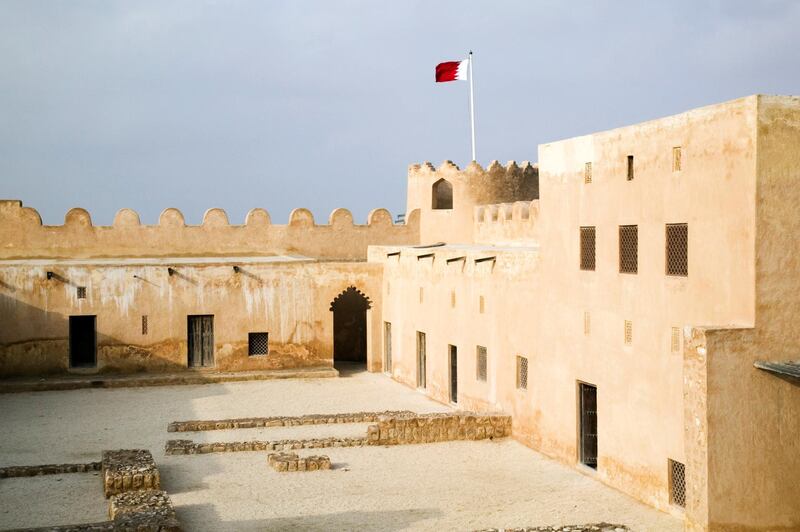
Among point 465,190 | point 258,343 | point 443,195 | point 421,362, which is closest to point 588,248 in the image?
point 421,362

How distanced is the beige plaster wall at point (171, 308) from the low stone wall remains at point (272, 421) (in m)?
6.49

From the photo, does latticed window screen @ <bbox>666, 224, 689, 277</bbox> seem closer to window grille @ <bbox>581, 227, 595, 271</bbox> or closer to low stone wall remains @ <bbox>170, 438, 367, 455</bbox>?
window grille @ <bbox>581, 227, 595, 271</bbox>

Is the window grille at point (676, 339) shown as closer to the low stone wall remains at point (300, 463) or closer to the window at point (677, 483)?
the window at point (677, 483)

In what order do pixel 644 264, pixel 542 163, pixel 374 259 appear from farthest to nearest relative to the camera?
1. pixel 374 259
2. pixel 542 163
3. pixel 644 264

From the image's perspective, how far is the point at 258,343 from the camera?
91.5ft

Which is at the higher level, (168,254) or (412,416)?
(168,254)

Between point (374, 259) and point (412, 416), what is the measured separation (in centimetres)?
1052

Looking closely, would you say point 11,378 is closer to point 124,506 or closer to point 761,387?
point 124,506

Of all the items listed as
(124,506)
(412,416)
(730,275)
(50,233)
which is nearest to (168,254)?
(50,233)

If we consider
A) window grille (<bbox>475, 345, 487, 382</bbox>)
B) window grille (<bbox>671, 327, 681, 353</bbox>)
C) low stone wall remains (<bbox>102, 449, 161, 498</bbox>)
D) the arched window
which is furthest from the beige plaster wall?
window grille (<bbox>671, 327, 681, 353</bbox>)

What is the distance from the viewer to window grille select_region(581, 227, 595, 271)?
16641mm

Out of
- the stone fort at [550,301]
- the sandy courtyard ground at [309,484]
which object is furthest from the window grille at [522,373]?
the sandy courtyard ground at [309,484]

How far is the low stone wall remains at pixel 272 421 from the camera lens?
66.7 feet

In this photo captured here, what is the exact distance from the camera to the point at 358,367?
30000mm
